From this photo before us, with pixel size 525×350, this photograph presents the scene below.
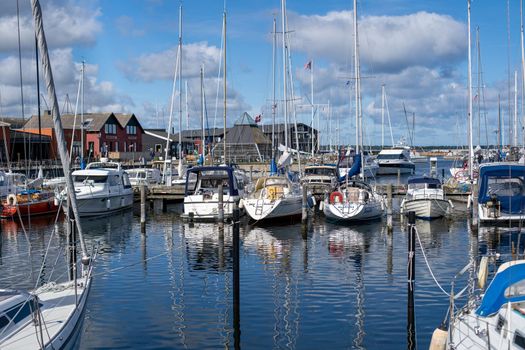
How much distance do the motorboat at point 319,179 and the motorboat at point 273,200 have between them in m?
5.03

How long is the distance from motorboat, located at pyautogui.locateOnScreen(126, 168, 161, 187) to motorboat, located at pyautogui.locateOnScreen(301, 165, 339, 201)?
43.5ft

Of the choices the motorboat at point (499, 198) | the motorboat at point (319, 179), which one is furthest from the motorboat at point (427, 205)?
the motorboat at point (319, 179)

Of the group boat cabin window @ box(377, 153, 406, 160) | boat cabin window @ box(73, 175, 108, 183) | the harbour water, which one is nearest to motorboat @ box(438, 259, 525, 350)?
the harbour water

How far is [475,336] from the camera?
10891mm

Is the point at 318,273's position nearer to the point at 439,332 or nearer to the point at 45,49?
the point at 439,332

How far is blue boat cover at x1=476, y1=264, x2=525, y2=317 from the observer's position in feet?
36.5

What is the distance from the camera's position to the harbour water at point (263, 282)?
1502 cm

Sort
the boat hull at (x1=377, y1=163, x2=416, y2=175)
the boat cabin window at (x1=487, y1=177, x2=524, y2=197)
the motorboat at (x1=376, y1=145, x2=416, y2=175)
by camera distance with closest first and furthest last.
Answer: the boat cabin window at (x1=487, y1=177, x2=524, y2=197)
the motorboat at (x1=376, y1=145, x2=416, y2=175)
the boat hull at (x1=377, y1=163, x2=416, y2=175)

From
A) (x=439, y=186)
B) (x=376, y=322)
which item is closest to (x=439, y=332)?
(x=376, y=322)

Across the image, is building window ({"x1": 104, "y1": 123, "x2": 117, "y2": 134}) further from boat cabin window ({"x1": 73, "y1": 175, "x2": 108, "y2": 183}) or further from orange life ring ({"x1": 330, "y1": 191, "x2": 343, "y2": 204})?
orange life ring ({"x1": 330, "y1": 191, "x2": 343, "y2": 204})

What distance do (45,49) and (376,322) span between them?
10.3 m

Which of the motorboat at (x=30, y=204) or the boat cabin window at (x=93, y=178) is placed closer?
the motorboat at (x=30, y=204)

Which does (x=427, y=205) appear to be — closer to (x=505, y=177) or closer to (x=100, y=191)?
(x=505, y=177)

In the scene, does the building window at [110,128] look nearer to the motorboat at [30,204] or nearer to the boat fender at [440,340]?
the motorboat at [30,204]
